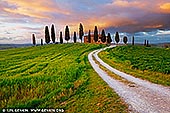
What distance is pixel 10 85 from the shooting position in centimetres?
2575

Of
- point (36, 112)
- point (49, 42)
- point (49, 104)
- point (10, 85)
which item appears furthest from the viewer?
point (49, 42)

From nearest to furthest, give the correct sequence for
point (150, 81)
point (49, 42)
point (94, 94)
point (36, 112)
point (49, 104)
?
point (36, 112)
point (49, 104)
point (94, 94)
point (150, 81)
point (49, 42)

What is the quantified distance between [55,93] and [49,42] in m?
118

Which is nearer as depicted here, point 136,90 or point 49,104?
point 49,104

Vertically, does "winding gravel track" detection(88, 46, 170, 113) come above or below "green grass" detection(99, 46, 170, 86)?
above

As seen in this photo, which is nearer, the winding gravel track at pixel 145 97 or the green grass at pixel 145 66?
the winding gravel track at pixel 145 97

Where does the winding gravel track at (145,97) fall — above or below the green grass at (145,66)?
above

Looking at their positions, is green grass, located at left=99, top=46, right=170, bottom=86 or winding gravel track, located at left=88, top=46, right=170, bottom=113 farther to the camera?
green grass, located at left=99, top=46, right=170, bottom=86

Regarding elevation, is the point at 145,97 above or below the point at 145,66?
above

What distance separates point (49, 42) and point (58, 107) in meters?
121

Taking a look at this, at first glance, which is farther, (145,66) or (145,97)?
(145,66)

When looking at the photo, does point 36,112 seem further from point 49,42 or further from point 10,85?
point 49,42

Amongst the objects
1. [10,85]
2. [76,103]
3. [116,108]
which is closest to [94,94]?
[76,103]

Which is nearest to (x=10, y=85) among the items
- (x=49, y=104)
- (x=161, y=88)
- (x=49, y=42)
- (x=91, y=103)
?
(x=49, y=104)
